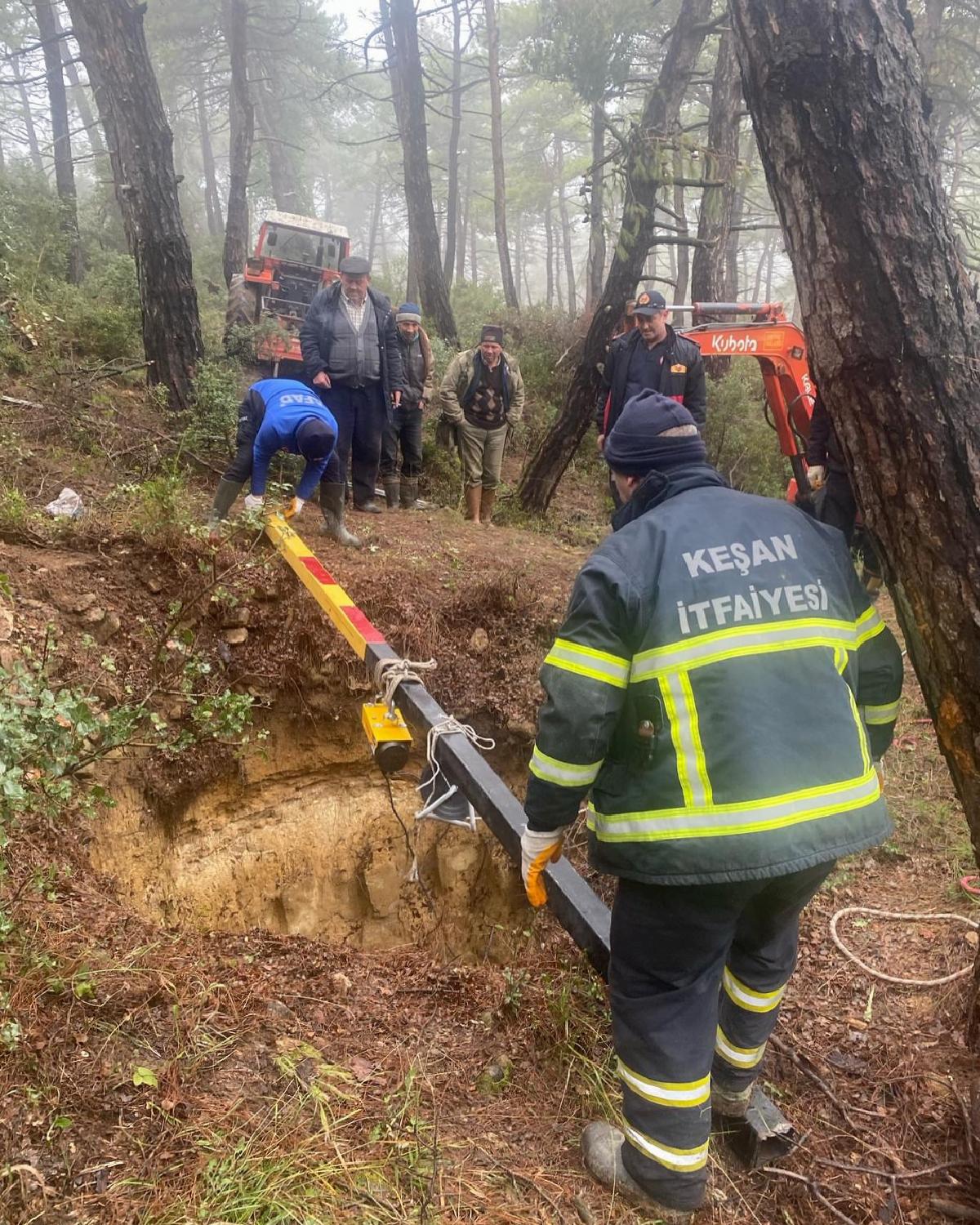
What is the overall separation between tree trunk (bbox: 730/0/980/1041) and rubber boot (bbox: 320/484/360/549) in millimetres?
3847

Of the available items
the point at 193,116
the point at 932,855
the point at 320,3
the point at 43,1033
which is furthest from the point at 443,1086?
the point at 193,116

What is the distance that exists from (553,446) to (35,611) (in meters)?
4.95

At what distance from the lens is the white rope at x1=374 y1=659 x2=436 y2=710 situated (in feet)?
10.2

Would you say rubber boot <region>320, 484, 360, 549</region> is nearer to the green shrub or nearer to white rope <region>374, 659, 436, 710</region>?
white rope <region>374, 659, 436, 710</region>

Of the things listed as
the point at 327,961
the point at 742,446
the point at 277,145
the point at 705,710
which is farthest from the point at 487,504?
the point at 277,145

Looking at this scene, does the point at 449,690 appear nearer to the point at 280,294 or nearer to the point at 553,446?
the point at 553,446

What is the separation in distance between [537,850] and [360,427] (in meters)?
4.97

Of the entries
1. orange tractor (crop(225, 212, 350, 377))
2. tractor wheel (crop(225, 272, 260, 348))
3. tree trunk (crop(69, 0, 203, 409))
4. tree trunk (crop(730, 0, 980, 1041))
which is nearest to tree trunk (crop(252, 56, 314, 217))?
orange tractor (crop(225, 212, 350, 377))

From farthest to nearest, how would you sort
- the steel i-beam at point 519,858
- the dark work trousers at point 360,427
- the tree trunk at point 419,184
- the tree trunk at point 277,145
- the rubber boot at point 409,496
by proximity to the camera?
1. the tree trunk at point 277,145
2. the tree trunk at point 419,184
3. the rubber boot at point 409,496
4. the dark work trousers at point 360,427
5. the steel i-beam at point 519,858

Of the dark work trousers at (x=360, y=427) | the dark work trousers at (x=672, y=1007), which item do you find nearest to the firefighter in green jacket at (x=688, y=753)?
the dark work trousers at (x=672, y=1007)

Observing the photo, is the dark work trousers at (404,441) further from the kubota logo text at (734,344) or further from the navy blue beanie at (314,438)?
the kubota logo text at (734,344)

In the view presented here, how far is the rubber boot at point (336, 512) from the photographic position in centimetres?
552

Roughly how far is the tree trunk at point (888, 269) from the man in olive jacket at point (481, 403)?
4.85 meters

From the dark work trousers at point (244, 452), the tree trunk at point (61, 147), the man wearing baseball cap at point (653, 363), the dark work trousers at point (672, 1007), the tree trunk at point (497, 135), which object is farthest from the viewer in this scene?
the tree trunk at point (497, 135)
